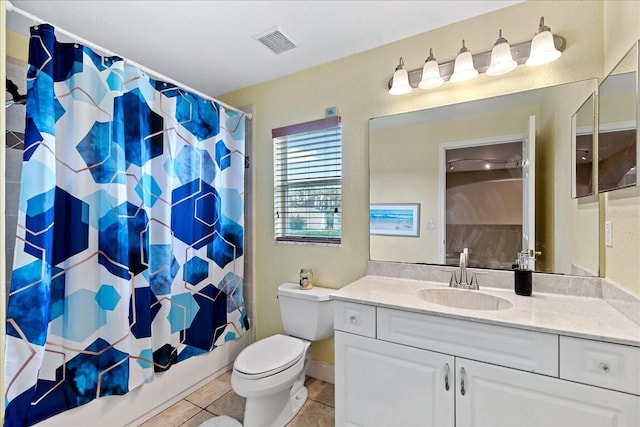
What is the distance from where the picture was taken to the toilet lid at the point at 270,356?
64.4 inches

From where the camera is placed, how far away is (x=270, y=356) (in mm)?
1791

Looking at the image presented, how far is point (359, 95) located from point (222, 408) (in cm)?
224

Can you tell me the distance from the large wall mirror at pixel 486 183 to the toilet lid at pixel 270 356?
764 millimetres

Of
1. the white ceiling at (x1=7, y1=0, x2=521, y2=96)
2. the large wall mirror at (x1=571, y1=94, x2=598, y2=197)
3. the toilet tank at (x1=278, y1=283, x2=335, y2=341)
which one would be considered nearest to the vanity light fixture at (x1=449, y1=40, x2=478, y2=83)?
the white ceiling at (x1=7, y1=0, x2=521, y2=96)

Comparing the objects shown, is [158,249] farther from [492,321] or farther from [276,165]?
[492,321]

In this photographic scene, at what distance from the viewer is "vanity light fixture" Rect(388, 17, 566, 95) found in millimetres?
1430

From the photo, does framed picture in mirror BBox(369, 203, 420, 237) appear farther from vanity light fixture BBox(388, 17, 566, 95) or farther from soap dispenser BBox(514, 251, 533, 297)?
vanity light fixture BBox(388, 17, 566, 95)

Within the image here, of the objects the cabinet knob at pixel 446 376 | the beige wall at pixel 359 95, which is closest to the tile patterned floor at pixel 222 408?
the beige wall at pixel 359 95

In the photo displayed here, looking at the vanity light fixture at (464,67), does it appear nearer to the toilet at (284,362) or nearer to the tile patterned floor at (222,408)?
the toilet at (284,362)

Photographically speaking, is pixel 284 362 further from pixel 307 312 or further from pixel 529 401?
pixel 529 401

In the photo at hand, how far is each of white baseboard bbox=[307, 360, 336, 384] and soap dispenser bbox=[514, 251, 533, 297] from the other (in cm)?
136

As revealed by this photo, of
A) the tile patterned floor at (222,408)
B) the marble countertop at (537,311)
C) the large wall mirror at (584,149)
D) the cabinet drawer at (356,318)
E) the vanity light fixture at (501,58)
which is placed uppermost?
the vanity light fixture at (501,58)

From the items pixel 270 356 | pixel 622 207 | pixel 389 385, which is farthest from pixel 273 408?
pixel 622 207

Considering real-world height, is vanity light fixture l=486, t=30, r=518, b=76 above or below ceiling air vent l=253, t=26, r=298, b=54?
below
